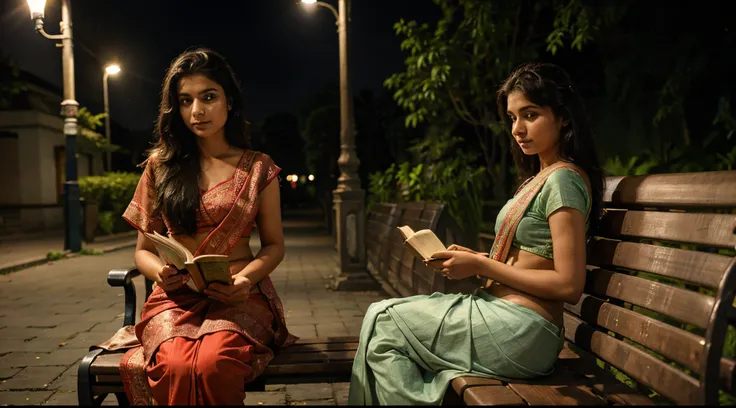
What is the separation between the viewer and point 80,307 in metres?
7.09

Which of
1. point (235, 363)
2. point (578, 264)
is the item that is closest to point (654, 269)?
point (578, 264)

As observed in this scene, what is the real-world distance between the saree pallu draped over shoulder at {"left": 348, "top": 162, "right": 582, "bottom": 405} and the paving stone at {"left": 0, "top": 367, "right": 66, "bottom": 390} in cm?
288

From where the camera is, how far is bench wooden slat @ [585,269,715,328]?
1769 mm

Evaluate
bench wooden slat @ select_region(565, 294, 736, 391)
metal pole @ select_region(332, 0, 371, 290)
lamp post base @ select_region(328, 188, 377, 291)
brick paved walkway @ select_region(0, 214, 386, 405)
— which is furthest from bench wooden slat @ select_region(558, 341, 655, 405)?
metal pole @ select_region(332, 0, 371, 290)

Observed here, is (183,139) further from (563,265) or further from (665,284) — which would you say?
(665,284)

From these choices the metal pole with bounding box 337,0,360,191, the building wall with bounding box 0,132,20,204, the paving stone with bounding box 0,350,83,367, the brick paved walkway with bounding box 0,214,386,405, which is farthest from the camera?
the building wall with bounding box 0,132,20,204

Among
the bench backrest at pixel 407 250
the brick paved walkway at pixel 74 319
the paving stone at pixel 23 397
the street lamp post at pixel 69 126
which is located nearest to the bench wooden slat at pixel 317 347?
the brick paved walkway at pixel 74 319

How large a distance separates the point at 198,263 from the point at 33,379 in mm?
2847

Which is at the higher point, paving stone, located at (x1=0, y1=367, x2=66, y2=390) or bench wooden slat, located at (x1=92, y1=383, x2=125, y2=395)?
bench wooden slat, located at (x1=92, y1=383, x2=125, y2=395)

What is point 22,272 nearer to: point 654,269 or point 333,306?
point 333,306

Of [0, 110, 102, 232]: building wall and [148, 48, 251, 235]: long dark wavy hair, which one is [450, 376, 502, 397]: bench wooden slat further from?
[0, 110, 102, 232]: building wall

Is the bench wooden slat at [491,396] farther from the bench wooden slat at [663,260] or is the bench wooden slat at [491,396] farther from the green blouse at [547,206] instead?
the bench wooden slat at [663,260]

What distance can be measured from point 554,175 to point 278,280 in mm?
7352

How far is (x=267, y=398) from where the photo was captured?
12.8 ft
